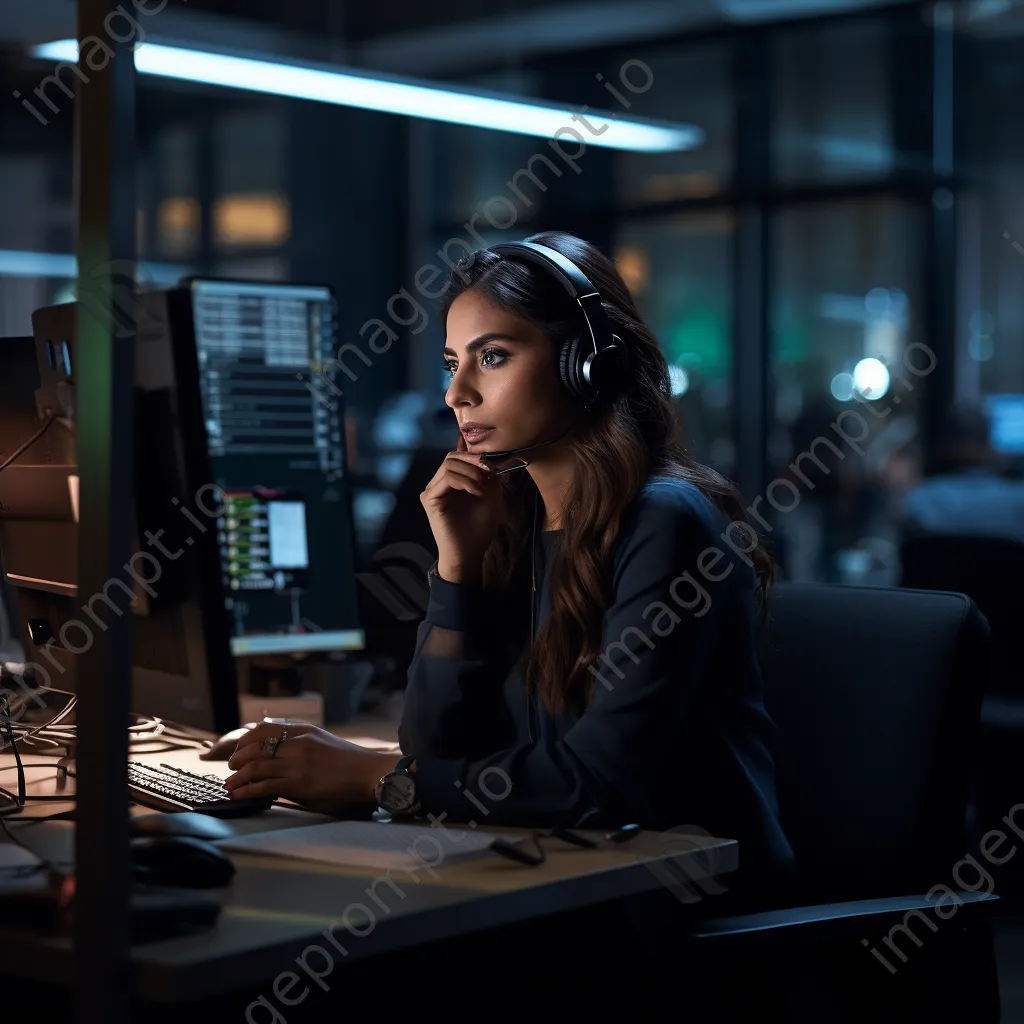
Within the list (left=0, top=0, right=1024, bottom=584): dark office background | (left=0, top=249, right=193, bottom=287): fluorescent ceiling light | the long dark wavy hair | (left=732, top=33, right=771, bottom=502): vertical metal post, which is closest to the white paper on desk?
the long dark wavy hair

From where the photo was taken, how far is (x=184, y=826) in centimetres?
136

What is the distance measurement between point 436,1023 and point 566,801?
0.25 metres

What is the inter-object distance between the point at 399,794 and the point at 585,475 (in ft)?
1.27

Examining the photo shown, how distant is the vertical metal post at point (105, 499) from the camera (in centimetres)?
100

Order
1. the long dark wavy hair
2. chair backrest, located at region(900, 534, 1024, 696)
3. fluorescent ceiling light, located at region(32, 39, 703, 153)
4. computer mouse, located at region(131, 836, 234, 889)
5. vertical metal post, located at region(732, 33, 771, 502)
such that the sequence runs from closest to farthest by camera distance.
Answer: computer mouse, located at region(131, 836, 234, 889) → the long dark wavy hair → fluorescent ceiling light, located at region(32, 39, 703, 153) → chair backrest, located at region(900, 534, 1024, 696) → vertical metal post, located at region(732, 33, 771, 502)

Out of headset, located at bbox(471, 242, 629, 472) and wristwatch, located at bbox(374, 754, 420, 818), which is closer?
wristwatch, located at bbox(374, 754, 420, 818)

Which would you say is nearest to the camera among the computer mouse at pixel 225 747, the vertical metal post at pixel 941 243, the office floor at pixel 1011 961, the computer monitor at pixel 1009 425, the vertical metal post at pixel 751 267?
the computer mouse at pixel 225 747

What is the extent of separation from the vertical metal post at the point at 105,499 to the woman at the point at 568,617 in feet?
1.57

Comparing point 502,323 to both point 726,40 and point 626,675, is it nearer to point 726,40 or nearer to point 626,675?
point 626,675

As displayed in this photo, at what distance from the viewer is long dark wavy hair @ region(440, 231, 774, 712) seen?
4.97ft

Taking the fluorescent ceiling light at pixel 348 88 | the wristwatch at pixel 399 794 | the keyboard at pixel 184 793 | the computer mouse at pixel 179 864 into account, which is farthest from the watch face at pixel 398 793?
the fluorescent ceiling light at pixel 348 88

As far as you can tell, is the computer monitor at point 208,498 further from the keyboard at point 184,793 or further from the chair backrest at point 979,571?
the chair backrest at point 979,571

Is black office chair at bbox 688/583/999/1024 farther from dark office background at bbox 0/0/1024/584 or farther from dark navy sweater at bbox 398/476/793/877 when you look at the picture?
dark office background at bbox 0/0/1024/584

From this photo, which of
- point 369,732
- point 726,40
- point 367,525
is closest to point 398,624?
point 369,732
